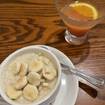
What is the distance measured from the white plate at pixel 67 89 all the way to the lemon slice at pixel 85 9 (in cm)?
17

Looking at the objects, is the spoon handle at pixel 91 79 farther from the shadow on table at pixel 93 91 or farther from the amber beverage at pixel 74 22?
the amber beverage at pixel 74 22

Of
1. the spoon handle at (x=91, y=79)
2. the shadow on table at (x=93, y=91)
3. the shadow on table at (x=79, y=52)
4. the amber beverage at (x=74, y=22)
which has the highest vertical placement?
the amber beverage at (x=74, y=22)

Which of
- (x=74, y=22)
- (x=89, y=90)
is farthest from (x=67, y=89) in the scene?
(x=74, y=22)

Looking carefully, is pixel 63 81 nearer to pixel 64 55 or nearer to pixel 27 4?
pixel 64 55

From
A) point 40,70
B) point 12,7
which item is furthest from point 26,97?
point 12,7

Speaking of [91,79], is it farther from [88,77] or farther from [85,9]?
[85,9]

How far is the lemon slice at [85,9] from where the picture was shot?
901 mm

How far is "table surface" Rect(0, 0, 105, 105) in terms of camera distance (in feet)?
2.86

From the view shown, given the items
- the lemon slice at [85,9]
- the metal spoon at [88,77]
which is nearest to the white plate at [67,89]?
the metal spoon at [88,77]

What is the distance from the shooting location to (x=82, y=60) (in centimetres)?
87

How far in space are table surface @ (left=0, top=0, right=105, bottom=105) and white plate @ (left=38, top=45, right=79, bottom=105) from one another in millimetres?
30

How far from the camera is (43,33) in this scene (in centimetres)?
92

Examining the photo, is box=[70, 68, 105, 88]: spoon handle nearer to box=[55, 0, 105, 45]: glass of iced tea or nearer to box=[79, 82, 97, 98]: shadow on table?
box=[79, 82, 97, 98]: shadow on table

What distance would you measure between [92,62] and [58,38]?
142 mm
